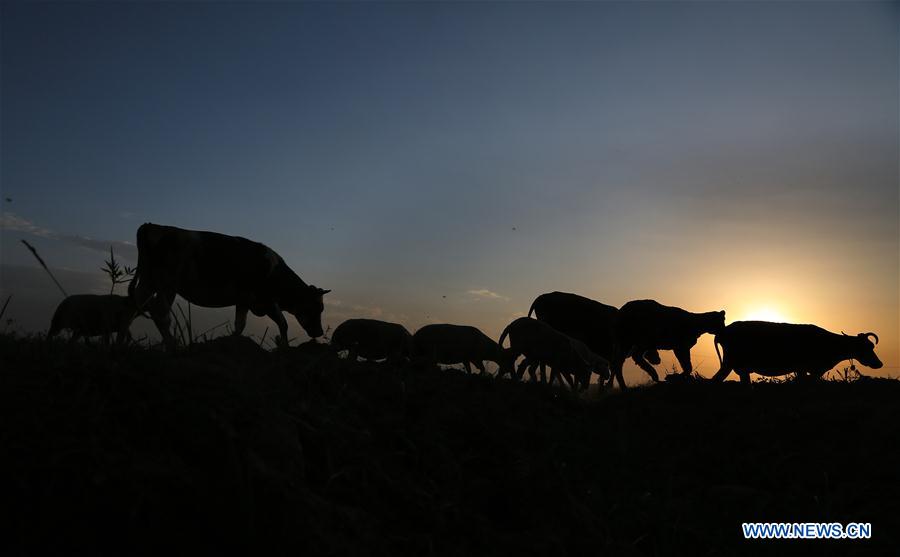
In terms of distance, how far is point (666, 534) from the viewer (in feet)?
12.3

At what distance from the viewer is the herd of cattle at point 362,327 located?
10938 mm

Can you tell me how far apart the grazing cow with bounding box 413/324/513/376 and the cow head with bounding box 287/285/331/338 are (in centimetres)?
281

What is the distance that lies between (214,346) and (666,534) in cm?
379

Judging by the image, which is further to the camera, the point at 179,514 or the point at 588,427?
the point at 588,427

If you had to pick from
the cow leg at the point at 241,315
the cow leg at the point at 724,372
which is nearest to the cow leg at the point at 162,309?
the cow leg at the point at 241,315

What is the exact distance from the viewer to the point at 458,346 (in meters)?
11.5

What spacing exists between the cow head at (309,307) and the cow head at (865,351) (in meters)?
11.6

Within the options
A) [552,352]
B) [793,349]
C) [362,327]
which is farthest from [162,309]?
[793,349]

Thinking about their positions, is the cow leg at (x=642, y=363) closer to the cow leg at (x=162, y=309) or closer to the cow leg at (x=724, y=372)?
the cow leg at (x=724, y=372)

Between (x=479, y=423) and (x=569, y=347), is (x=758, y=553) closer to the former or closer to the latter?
(x=479, y=423)

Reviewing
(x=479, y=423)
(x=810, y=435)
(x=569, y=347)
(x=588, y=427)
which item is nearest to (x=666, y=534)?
(x=479, y=423)

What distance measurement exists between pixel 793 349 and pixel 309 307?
10.6 meters

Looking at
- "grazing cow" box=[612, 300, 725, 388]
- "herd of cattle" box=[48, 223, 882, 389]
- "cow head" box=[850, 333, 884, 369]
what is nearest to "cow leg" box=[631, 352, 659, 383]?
"grazing cow" box=[612, 300, 725, 388]

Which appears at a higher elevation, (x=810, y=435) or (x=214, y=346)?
(x=214, y=346)
